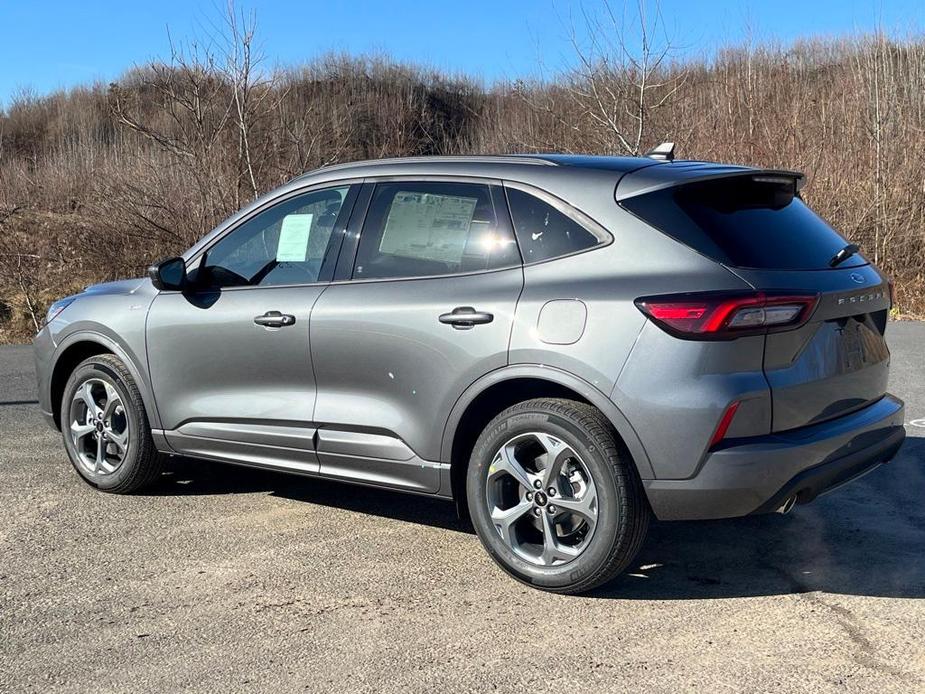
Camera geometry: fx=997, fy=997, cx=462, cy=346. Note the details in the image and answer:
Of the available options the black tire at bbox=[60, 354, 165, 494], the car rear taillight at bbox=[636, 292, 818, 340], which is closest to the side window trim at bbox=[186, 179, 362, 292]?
the black tire at bbox=[60, 354, 165, 494]

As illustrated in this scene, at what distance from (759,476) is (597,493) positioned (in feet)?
1.96

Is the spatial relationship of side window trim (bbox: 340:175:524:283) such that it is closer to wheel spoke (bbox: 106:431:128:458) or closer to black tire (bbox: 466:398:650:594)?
black tire (bbox: 466:398:650:594)

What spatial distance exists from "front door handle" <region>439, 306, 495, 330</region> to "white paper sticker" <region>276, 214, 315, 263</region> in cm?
101

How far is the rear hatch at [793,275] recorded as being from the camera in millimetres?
3658

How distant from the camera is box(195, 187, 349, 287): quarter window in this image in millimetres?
4746

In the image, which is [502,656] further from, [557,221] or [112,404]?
[112,404]

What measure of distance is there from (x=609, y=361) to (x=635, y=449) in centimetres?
34

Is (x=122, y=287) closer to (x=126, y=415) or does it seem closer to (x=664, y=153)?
(x=126, y=415)

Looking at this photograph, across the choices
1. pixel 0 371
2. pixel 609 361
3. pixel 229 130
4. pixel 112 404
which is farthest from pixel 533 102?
pixel 609 361

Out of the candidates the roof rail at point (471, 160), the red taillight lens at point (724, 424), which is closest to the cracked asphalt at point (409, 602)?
the red taillight lens at point (724, 424)

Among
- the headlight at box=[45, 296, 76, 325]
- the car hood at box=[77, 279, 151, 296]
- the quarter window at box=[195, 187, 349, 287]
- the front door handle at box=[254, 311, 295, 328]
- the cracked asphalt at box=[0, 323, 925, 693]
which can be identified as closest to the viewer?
the cracked asphalt at box=[0, 323, 925, 693]

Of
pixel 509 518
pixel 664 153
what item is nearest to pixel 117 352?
pixel 509 518

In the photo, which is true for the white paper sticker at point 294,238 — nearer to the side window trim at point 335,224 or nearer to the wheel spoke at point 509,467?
the side window trim at point 335,224

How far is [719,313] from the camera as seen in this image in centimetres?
353
